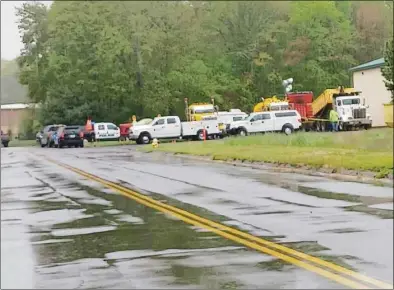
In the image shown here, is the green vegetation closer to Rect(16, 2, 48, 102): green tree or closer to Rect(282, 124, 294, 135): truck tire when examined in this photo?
Rect(16, 2, 48, 102): green tree

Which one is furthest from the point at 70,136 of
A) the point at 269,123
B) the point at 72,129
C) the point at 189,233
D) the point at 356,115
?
the point at 189,233

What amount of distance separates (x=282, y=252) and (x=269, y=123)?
104ft

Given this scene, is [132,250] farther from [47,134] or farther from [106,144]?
[106,144]

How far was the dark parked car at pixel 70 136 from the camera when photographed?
43.0m

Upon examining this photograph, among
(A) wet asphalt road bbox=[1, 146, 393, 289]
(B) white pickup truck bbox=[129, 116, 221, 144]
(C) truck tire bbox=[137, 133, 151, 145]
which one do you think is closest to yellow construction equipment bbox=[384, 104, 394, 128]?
(A) wet asphalt road bbox=[1, 146, 393, 289]

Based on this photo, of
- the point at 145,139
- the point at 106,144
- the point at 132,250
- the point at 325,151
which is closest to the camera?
the point at 132,250

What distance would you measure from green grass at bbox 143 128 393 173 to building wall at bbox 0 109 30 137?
2166 mm

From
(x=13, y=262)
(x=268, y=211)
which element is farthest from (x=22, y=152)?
(x=13, y=262)

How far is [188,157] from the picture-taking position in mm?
28578

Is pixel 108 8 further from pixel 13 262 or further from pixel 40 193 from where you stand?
pixel 40 193

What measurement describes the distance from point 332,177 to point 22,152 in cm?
2574

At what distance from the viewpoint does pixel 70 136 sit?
43.3m

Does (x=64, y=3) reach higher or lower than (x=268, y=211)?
higher

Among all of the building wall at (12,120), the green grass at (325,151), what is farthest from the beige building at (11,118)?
the green grass at (325,151)
